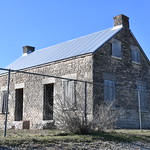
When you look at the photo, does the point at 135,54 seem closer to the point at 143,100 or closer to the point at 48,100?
the point at 143,100

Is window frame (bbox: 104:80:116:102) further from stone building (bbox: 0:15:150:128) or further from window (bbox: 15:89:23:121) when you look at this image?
window (bbox: 15:89:23:121)

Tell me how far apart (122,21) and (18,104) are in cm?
902

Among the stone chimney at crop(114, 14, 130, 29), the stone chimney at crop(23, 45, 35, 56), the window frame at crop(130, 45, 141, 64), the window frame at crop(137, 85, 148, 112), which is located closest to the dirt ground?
the window frame at crop(137, 85, 148, 112)

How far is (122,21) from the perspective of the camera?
57.0 ft

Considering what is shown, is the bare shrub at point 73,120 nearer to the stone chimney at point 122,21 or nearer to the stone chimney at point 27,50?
the stone chimney at point 122,21

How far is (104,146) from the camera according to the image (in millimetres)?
7469

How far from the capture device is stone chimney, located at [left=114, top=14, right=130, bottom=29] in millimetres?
17391

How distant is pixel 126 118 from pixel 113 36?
16.5 ft

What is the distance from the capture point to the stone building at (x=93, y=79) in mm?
14961

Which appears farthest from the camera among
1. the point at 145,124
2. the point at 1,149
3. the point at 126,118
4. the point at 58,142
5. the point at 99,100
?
the point at 145,124

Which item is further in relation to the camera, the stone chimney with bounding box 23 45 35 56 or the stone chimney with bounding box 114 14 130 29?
the stone chimney with bounding box 23 45 35 56

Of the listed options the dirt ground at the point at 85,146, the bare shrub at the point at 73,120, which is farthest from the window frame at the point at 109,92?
the dirt ground at the point at 85,146

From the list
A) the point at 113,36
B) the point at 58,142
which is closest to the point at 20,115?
the point at 113,36

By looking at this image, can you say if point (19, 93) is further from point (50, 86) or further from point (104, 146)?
point (104, 146)
